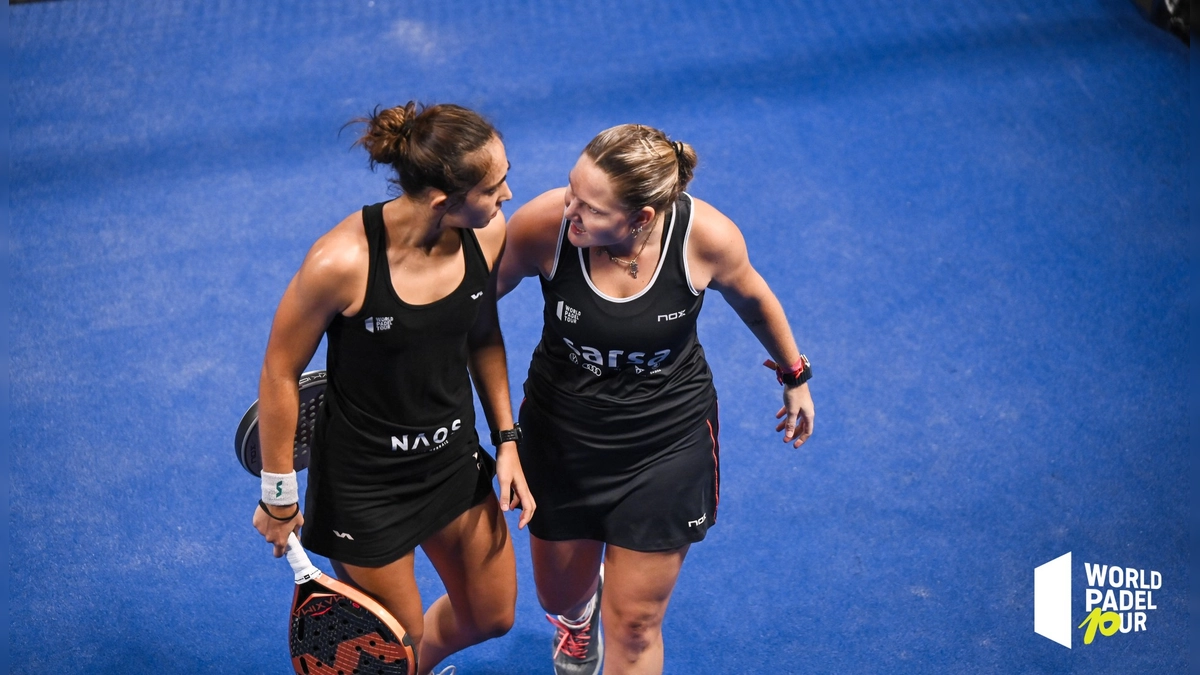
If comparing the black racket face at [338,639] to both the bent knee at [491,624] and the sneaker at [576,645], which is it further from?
the sneaker at [576,645]

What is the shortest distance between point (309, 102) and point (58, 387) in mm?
2338

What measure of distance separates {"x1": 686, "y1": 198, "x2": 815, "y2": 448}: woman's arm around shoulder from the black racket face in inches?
46.2


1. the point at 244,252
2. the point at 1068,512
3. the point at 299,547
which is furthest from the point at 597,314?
the point at 244,252

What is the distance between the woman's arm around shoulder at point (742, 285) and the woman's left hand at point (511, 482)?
67 cm

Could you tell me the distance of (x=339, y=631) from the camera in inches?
110

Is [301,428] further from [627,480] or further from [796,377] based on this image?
[796,377]

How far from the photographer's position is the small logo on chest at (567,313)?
2727mm

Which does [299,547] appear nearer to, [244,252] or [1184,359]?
[244,252]

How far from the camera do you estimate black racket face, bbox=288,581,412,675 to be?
2.74 m

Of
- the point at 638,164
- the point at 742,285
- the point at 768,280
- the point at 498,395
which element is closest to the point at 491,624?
the point at 498,395

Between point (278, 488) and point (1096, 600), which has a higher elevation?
point (278, 488)

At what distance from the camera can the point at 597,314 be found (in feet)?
8.85

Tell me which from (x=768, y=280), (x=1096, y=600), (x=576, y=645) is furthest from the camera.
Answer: (x=768, y=280)

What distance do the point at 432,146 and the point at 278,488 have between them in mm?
879
